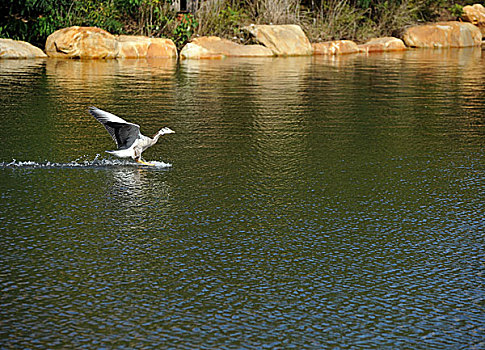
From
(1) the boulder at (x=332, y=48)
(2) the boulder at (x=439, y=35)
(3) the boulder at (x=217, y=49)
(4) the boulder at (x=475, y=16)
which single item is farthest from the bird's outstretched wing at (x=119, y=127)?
(4) the boulder at (x=475, y=16)

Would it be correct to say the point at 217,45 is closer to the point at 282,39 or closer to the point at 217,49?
the point at 217,49

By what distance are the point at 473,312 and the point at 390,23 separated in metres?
31.1

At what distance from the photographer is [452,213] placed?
6.38 metres

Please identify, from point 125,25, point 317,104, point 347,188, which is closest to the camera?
point 347,188

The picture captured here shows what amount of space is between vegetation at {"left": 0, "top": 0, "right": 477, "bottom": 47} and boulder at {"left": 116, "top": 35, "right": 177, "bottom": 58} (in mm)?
1592

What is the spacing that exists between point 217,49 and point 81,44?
4.46m

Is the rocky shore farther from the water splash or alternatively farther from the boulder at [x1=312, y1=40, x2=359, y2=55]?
the water splash

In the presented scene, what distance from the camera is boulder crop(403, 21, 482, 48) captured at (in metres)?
33.3

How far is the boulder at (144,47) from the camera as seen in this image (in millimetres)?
24562

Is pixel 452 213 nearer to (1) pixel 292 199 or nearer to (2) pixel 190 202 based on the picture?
(1) pixel 292 199

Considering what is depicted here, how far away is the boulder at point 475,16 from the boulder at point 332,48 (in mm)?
10435

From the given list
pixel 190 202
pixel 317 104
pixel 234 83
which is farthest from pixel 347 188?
pixel 234 83

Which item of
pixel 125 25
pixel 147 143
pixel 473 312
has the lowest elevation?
pixel 473 312

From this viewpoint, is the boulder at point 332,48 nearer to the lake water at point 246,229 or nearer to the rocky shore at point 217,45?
the rocky shore at point 217,45
